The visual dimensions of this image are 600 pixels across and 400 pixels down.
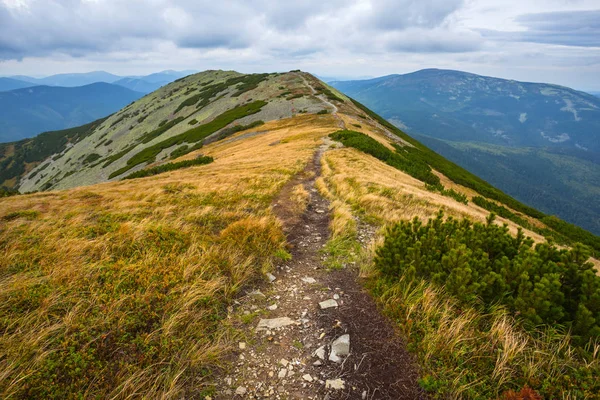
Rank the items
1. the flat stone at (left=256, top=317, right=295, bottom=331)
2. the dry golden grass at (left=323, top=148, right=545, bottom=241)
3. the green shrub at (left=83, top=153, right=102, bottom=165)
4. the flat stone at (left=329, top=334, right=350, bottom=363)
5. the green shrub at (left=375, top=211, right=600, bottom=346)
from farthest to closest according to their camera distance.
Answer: the green shrub at (left=83, top=153, right=102, bottom=165) < the dry golden grass at (left=323, top=148, right=545, bottom=241) < the flat stone at (left=256, top=317, right=295, bottom=331) < the flat stone at (left=329, top=334, right=350, bottom=363) < the green shrub at (left=375, top=211, right=600, bottom=346)

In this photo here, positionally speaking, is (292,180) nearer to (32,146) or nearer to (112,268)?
(112,268)

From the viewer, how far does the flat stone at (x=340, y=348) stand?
411 cm

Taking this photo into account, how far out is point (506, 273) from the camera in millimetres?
4676

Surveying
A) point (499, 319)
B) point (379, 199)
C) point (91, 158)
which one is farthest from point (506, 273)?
point (91, 158)

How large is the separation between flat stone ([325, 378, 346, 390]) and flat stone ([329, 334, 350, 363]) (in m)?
0.31

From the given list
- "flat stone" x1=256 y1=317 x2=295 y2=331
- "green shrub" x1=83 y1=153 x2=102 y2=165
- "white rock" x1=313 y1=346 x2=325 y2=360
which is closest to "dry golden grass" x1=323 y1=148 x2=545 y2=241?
"flat stone" x1=256 y1=317 x2=295 y2=331

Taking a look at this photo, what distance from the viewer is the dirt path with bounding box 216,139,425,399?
3.65 meters

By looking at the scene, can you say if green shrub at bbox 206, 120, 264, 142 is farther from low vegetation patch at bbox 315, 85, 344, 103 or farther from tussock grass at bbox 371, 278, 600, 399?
tussock grass at bbox 371, 278, 600, 399

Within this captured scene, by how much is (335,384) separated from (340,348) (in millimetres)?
581

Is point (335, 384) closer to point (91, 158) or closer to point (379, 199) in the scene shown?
point (379, 199)

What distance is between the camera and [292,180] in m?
16.8

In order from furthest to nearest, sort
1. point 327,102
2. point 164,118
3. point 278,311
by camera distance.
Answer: point 164,118
point 327,102
point 278,311

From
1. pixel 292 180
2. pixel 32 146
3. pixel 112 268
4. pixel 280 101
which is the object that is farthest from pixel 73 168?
pixel 32 146

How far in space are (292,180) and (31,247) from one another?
1228cm
